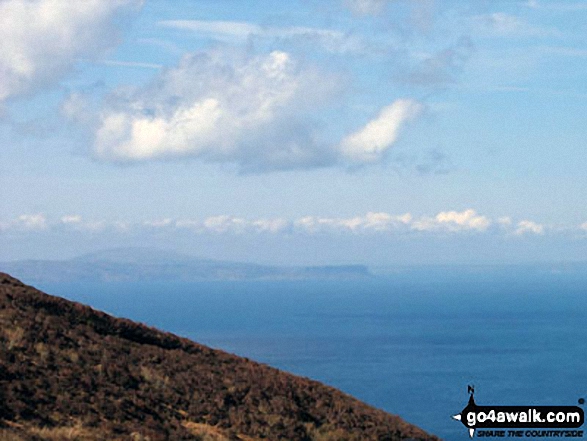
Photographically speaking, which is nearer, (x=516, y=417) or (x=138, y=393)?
(x=138, y=393)

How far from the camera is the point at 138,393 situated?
2356 cm

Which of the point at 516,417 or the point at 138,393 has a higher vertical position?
the point at 516,417

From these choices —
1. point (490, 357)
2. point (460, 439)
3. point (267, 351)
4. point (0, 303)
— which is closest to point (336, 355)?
point (267, 351)

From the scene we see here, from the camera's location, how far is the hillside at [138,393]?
2038 cm

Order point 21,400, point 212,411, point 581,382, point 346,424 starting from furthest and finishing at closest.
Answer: point 581,382, point 346,424, point 212,411, point 21,400

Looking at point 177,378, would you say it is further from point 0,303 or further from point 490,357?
point 490,357

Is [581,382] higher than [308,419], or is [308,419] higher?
[581,382]

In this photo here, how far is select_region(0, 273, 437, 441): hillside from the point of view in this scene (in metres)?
20.4

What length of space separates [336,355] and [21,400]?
175 m

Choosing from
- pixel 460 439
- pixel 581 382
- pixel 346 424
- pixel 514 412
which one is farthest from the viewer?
pixel 581 382

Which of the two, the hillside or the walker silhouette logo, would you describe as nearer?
the hillside

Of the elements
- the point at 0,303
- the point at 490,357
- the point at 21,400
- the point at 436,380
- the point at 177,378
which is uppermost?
the point at 490,357

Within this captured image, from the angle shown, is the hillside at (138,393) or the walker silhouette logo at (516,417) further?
the walker silhouette logo at (516,417)

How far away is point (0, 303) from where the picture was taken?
2925 cm
